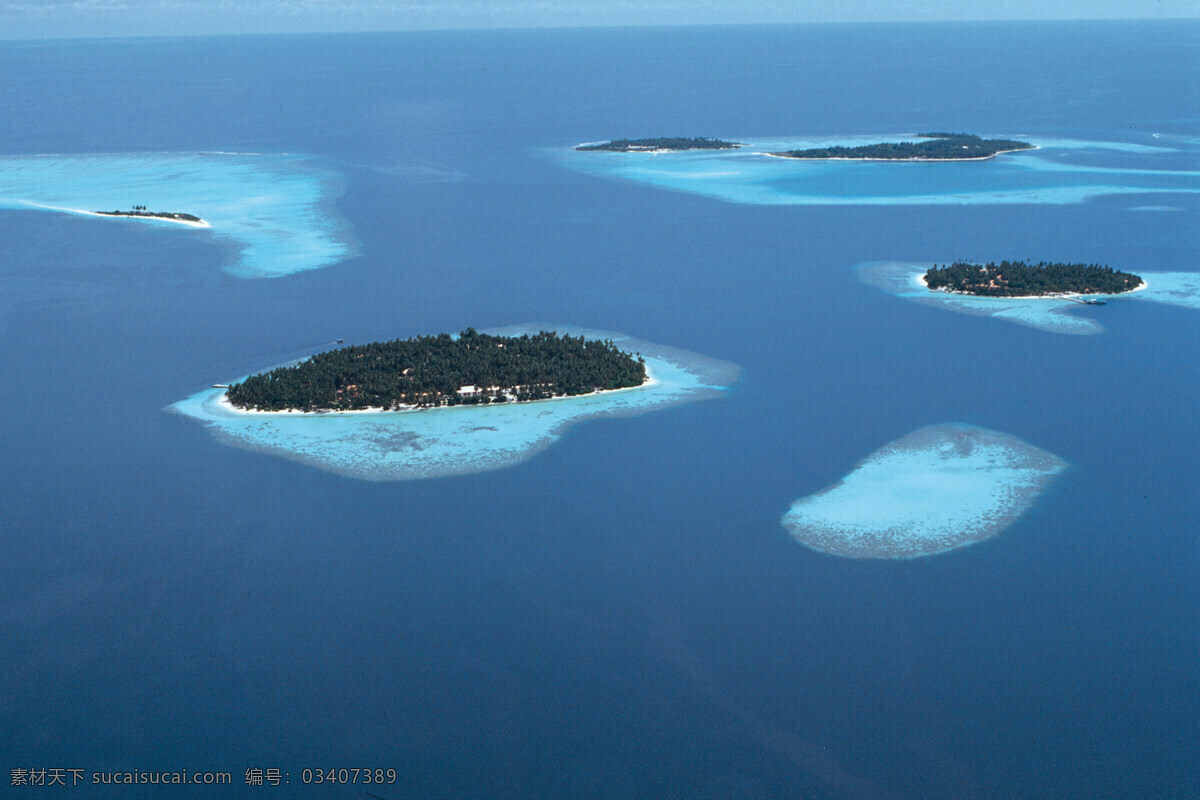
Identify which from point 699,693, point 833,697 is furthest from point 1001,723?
point 699,693

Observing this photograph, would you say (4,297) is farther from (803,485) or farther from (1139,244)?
(1139,244)

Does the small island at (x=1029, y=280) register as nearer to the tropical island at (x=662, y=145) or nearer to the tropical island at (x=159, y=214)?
the tropical island at (x=159, y=214)

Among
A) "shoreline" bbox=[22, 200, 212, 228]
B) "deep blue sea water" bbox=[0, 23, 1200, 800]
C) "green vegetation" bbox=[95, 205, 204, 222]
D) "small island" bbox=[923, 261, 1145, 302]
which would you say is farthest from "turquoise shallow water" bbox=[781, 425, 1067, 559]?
"green vegetation" bbox=[95, 205, 204, 222]

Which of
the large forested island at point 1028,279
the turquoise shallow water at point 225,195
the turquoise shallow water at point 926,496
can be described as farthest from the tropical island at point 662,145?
the turquoise shallow water at point 926,496

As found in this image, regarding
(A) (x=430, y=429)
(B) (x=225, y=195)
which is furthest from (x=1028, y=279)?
(B) (x=225, y=195)

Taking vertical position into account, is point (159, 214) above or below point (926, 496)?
above

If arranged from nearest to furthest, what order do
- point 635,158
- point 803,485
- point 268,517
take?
point 268,517, point 803,485, point 635,158

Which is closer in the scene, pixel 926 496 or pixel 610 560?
pixel 610 560

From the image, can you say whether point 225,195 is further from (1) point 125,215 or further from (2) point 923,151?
(2) point 923,151
